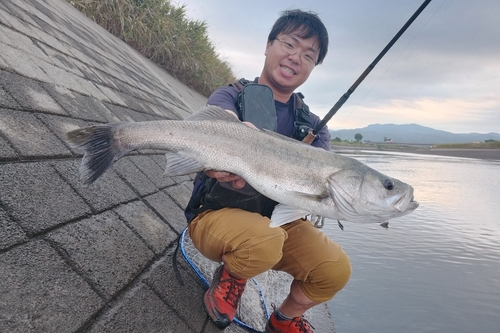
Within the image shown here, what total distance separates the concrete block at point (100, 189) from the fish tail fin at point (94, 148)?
29 cm

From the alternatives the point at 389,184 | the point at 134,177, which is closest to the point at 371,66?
the point at 389,184

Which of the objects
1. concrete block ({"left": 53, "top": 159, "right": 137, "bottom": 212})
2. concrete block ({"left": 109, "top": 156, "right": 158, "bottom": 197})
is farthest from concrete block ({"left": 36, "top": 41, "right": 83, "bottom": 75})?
concrete block ({"left": 53, "top": 159, "right": 137, "bottom": 212})

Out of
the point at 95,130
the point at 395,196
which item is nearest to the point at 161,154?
the point at 95,130

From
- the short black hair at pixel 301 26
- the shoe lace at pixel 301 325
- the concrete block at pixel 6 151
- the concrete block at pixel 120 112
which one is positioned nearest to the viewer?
the concrete block at pixel 6 151

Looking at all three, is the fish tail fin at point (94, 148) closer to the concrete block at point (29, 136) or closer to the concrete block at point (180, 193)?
the concrete block at point (29, 136)

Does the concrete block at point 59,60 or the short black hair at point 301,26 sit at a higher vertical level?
the short black hair at point 301,26

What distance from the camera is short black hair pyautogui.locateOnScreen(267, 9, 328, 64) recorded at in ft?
10.5

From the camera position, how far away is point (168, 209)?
3.35 metres

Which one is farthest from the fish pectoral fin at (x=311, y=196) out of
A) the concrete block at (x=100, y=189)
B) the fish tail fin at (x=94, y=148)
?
the concrete block at (x=100, y=189)

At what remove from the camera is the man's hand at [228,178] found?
8.07 feet

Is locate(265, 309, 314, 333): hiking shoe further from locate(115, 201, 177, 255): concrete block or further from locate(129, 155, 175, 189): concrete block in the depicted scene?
locate(129, 155, 175, 189): concrete block

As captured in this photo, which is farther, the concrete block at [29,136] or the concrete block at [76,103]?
the concrete block at [76,103]

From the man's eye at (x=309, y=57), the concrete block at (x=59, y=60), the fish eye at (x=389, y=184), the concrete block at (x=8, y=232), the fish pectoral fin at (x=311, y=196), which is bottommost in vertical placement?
the concrete block at (x=8, y=232)

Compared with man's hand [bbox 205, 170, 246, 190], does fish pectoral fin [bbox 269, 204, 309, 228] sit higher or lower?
lower
